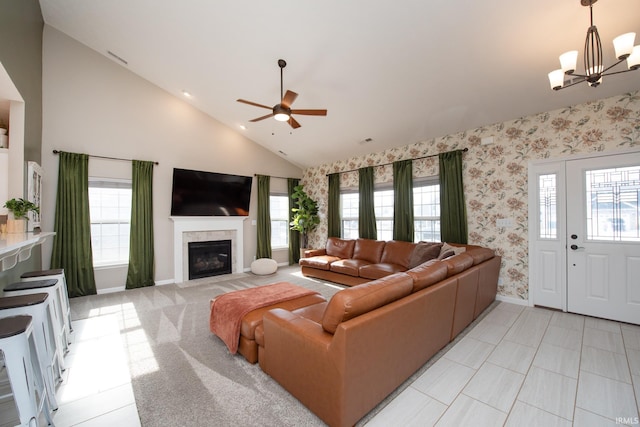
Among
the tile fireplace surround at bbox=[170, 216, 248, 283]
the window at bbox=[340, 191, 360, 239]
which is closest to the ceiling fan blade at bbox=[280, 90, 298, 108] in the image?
the window at bbox=[340, 191, 360, 239]

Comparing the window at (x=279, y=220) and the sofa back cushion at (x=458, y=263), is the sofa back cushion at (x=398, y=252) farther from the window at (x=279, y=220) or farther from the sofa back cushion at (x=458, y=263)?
the window at (x=279, y=220)

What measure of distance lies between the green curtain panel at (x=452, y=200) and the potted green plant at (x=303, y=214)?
3.29 metres

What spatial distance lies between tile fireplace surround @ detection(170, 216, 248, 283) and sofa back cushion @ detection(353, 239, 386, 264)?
2790mm

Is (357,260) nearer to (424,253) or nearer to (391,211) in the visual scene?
(391,211)

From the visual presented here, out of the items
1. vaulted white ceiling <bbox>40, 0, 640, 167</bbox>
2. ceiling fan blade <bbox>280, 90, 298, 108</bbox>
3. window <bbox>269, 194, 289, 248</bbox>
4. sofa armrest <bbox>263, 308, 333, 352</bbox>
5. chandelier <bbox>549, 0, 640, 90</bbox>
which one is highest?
vaulted white ceiling <bbox>40, 0, 640, 167</bbox>

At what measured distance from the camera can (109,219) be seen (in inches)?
186

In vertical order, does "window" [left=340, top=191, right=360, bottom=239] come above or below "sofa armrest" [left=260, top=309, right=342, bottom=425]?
above

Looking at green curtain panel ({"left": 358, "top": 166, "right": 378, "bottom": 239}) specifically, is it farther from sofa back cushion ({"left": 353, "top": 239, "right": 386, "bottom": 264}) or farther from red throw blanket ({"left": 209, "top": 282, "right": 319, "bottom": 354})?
red throw blanket ({"left": 209, "top": 282, "right": 319, "bottom": 354})

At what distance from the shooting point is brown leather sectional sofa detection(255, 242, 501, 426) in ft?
5.04

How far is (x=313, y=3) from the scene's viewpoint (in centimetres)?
272

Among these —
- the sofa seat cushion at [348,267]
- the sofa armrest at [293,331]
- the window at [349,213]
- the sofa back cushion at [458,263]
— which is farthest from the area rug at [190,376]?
the window at [349,213]

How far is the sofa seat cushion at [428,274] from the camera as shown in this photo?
7.13 ft

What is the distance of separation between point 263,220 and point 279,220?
632mm

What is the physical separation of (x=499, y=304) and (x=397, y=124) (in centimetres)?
335
